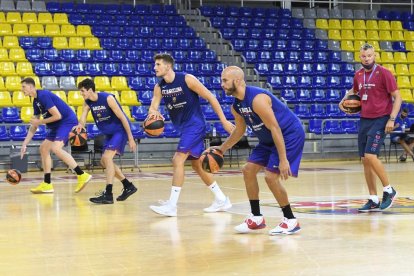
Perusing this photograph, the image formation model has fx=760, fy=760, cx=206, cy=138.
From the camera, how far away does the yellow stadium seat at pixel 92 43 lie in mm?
22844

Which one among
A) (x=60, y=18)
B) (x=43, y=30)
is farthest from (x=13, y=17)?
(x=60, y=18)

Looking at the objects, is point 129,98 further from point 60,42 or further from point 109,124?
point 109,124

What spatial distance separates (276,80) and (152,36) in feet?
13.6

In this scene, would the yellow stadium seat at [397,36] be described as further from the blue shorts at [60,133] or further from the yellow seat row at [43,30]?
the blue shorts at [60,133]

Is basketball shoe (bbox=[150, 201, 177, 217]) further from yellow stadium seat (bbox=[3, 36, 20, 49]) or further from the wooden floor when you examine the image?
yellow stadium seat (bbox=[3, 36, 20, 49])

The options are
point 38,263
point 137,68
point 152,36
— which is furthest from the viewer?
point 152,36

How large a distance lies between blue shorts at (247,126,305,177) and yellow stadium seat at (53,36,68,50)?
16.0 meters

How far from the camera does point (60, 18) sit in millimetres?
23672

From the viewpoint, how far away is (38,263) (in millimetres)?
5754

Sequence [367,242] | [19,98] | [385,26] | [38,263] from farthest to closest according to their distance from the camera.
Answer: [385,26] < [19,98] < [367,242] < [38,263]

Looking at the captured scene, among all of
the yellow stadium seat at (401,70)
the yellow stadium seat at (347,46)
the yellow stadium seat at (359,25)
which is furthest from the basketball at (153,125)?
the yellow stadium seat at (359,25)

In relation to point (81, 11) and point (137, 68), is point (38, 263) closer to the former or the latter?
point (137, 68)

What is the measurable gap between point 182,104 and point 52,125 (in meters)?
4.20

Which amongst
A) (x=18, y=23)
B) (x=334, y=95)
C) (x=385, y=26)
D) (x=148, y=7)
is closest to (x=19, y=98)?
(x=18, y=23)
